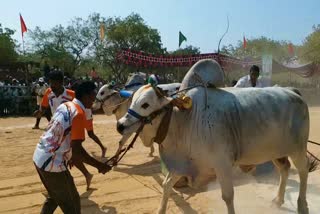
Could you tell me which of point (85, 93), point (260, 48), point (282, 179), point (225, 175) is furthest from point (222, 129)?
point (260, 48)

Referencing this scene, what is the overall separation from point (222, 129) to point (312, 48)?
36.2 metres

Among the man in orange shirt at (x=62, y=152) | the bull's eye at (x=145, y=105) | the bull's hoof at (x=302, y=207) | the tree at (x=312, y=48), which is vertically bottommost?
the bull's hoof at (x=302, y=207)

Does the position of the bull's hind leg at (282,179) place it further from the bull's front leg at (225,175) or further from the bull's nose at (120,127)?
the bull's nose at (120,127)

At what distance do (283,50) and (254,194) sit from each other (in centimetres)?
4156

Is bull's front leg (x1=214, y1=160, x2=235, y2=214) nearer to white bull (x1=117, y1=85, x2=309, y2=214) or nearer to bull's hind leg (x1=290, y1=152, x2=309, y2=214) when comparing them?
white bull (x1=117, y1=85, x2=309, y2=214)

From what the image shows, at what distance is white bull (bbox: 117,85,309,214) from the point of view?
14.5ft

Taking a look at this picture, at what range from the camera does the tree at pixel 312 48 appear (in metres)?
37.2

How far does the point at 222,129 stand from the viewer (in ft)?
14.7

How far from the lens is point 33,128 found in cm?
1441

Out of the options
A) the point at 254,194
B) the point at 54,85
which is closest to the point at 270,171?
the point at 254,194

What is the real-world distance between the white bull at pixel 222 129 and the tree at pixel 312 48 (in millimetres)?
33534

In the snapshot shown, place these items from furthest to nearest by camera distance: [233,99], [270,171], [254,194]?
[270,171]
[254,194]
[233,99]

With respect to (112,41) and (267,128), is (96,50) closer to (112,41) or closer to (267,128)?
(112,41)

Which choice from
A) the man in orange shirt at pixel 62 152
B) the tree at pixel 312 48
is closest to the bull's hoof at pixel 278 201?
the man in orange shirt at pixel 62 152
